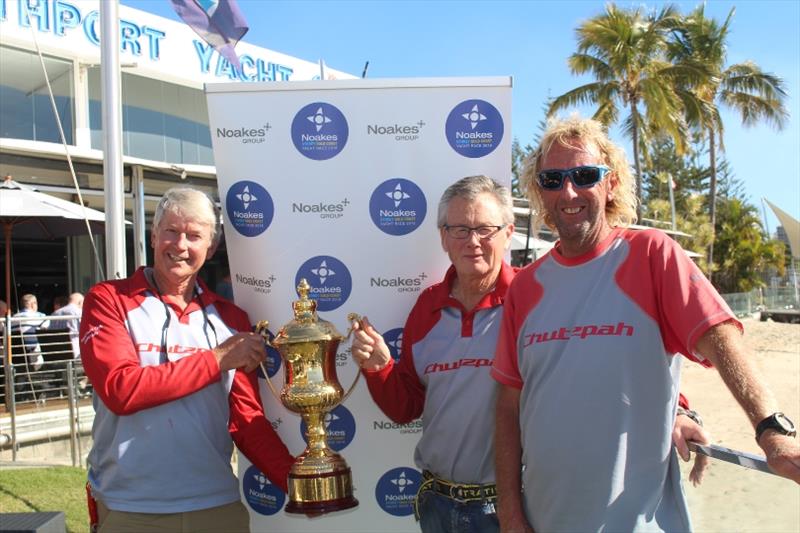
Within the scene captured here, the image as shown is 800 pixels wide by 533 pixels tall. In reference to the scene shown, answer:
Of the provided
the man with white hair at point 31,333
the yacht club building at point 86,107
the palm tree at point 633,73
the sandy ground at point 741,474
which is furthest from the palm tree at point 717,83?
the man with white hair at point 31,333

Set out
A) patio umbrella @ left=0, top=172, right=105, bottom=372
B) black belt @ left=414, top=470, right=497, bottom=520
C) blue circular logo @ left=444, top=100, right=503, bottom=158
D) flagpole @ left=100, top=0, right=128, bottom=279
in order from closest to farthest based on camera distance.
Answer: black belt @ left=414, top=470, right=497, bottom=520 < blue circular logo @ left=444, top=100, right=503, bottom=158 < flagpole @ left=100, top=0, right=128, bottom=279 < patio umbrella @ left=0, top=172, right=105, bottom=372

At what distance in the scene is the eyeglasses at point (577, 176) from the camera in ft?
6.81

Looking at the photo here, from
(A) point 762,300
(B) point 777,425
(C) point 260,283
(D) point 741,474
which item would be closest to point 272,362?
(C) point 260,283

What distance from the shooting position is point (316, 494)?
105 inches

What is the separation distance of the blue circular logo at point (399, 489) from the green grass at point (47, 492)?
114 inches

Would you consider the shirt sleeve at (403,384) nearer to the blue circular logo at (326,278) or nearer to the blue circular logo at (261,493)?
the blue circular logo at (326,278)

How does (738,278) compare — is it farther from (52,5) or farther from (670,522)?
(670,522)

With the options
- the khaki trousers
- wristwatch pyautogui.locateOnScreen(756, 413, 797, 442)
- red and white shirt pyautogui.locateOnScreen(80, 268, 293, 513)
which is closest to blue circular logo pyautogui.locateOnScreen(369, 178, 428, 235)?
red and white shirt pyautogui.locateOnScreen(80, 268, 293, 513)

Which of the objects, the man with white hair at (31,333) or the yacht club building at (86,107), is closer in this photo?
the man with white hair at (31,333)

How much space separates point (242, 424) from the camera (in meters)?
2.82

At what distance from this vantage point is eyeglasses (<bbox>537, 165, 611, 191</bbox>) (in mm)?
2074

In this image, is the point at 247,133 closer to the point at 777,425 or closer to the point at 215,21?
the point at 215,21

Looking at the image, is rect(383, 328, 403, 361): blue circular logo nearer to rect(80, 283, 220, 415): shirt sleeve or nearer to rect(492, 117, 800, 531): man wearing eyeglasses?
rect(80, 283, 220, 415): shirt sleeve

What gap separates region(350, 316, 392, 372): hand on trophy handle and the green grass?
143 inches
